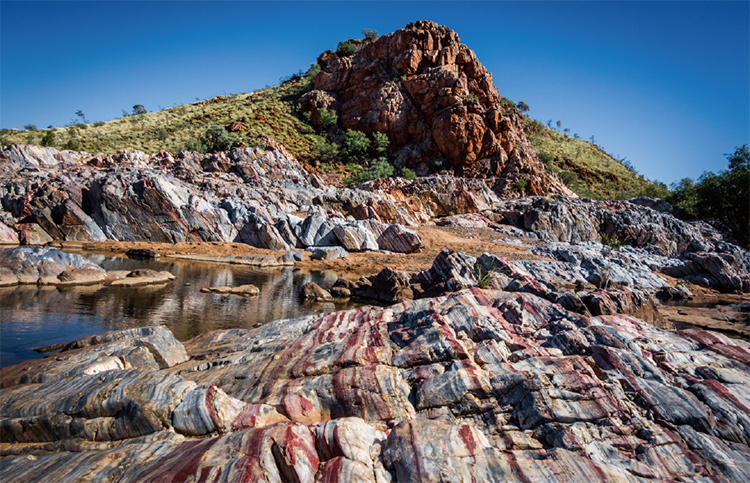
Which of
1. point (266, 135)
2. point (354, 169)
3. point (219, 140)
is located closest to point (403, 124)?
point (354, 169)

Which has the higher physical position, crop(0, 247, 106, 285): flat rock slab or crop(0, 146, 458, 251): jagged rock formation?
crop(0, 146, 458, 251): jagged rock formation

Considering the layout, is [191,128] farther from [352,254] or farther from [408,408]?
[408,408]

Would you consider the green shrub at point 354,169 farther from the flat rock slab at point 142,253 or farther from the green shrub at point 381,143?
the flat rock slab at point 142,253

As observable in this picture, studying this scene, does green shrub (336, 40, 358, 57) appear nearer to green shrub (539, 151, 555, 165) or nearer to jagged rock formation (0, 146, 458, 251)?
green shrub (539, 151, 555, 165)

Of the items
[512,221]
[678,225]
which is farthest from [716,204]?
[512,221]

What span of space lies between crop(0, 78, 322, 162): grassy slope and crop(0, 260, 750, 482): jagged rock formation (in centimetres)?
5975

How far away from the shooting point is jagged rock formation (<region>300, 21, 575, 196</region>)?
66.1 metres

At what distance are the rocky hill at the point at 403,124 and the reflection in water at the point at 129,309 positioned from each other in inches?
1630

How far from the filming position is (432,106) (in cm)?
7012

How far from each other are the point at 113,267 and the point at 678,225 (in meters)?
61.2

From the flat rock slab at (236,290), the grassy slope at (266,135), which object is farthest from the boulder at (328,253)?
the grassy slope at (266,135)

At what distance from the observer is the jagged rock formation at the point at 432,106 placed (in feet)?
217

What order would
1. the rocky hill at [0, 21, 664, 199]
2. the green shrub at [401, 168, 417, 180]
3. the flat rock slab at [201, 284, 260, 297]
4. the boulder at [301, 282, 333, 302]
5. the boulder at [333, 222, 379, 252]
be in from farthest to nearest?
the rocky hill at [0, 21, 664, 199]
the green shrub at [401, 168, 417, 180]
the boulder at [333, 222, 379, 252]
the boulder at [301, 282, 333, 302]
the flat rock slab at [201, 284, 260, 297]

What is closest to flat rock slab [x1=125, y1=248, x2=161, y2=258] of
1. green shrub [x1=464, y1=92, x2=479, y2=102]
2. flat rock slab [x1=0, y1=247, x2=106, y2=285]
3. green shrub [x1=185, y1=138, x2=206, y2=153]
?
flat rock slab [x1=0, y1=247, x2=106, y2=285]
